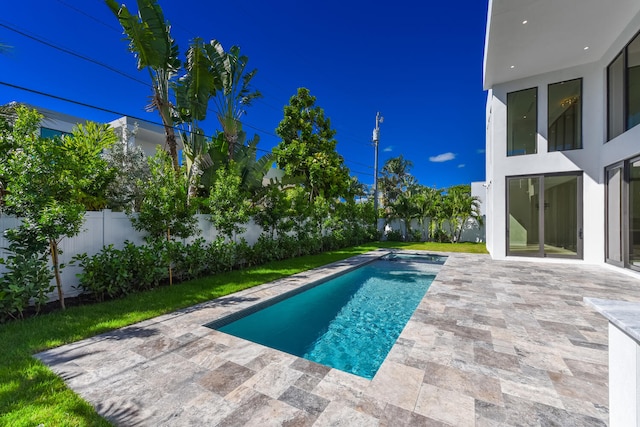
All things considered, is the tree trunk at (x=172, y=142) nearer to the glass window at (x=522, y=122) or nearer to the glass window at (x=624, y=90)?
the glass window at (x=522, y=122)

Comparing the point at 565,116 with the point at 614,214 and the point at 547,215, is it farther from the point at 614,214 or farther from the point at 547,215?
the point at 614,214

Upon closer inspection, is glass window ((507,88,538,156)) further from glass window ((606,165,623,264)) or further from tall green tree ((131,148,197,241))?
tall green tree ((131,148,197,241))

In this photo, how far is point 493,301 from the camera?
540 centimetres

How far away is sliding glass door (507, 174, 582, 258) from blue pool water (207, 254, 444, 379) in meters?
4.98

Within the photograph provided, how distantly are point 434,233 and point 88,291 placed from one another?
1872 cm

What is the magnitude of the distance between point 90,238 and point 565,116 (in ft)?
49.2

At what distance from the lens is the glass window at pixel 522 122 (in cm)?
1008

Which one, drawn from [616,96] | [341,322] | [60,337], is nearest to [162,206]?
[60,337]

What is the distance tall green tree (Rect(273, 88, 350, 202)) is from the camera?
15.4m

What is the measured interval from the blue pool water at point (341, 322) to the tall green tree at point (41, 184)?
320cm

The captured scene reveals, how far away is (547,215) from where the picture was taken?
974 cm

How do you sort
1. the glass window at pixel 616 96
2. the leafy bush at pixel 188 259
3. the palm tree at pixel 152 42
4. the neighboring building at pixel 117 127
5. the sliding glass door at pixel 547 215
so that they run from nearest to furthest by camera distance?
1. the palm tree at pixel 152 42
2. the leafy bush at pixel 188 259
3. the glass window at pixel 616 96
4. the sliding glass door at pixel 547 215
5. the neighboring building at pixel 117 127

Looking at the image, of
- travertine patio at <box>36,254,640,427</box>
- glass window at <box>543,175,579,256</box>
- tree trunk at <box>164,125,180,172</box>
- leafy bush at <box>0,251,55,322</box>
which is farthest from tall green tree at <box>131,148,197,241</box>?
glass window at <box>543,175,579,256</box>

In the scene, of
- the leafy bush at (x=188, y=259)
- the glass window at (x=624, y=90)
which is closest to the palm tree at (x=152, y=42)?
the leafy bush at (x=188, y=259)
